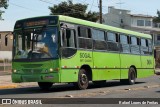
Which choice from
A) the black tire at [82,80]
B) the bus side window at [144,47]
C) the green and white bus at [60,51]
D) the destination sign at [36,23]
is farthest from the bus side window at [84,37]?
the bus side window at [144,47]

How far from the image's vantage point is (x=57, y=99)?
1505 centimetres

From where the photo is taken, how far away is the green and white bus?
1830cm

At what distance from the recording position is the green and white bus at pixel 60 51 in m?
18.3


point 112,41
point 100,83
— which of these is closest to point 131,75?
point 100,83

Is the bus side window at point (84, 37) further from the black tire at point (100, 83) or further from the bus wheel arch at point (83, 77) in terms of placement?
the black tire at point (100, 83)

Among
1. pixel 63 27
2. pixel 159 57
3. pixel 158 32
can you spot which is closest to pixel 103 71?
pixel 63 27

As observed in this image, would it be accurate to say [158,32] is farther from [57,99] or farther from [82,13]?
[57,99]

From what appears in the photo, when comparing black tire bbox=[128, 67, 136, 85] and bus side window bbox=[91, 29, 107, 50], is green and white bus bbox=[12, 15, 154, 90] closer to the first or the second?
bus side window bbox=[91, 29, 107, 50]

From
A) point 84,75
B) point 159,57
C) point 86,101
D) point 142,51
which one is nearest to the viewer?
point 86,101

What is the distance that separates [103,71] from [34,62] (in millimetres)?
4726

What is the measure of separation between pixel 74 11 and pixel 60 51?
46.7 metres

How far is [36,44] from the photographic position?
18.6m

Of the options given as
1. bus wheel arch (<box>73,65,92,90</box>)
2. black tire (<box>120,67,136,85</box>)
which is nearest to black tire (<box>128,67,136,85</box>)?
black tire (<box>120,67,136,85</box>)

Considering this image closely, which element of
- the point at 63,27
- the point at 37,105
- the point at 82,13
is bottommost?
the point at 37,105
